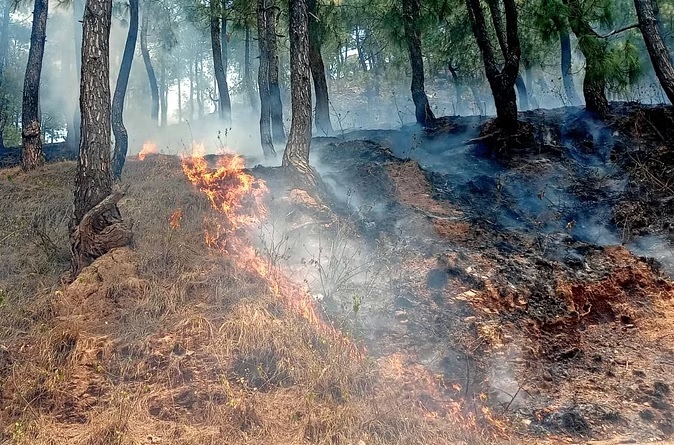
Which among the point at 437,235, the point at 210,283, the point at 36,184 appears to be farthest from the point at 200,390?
the point at 36,184

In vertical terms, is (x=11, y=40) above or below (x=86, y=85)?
above

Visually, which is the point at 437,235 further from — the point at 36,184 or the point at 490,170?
the point at 36,184

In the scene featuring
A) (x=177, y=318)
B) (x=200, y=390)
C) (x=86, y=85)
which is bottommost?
(x=200, y=390)

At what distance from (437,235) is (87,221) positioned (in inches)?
165

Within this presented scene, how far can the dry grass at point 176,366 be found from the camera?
3.11m

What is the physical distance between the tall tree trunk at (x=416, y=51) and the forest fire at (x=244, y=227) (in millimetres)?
5850

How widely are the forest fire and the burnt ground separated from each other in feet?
0.83

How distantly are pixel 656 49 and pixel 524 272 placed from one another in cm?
481

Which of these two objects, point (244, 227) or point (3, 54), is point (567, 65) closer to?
point (244, 227)

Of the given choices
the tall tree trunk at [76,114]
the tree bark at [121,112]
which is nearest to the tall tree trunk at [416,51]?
the tree bark at [121,112]

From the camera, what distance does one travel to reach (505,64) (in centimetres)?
859

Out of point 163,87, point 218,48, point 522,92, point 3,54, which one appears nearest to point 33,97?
point 218,48

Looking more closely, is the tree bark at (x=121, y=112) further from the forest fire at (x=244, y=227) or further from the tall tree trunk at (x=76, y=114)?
the tall tree trunk at (x=76, y=114)

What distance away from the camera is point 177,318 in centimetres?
415
